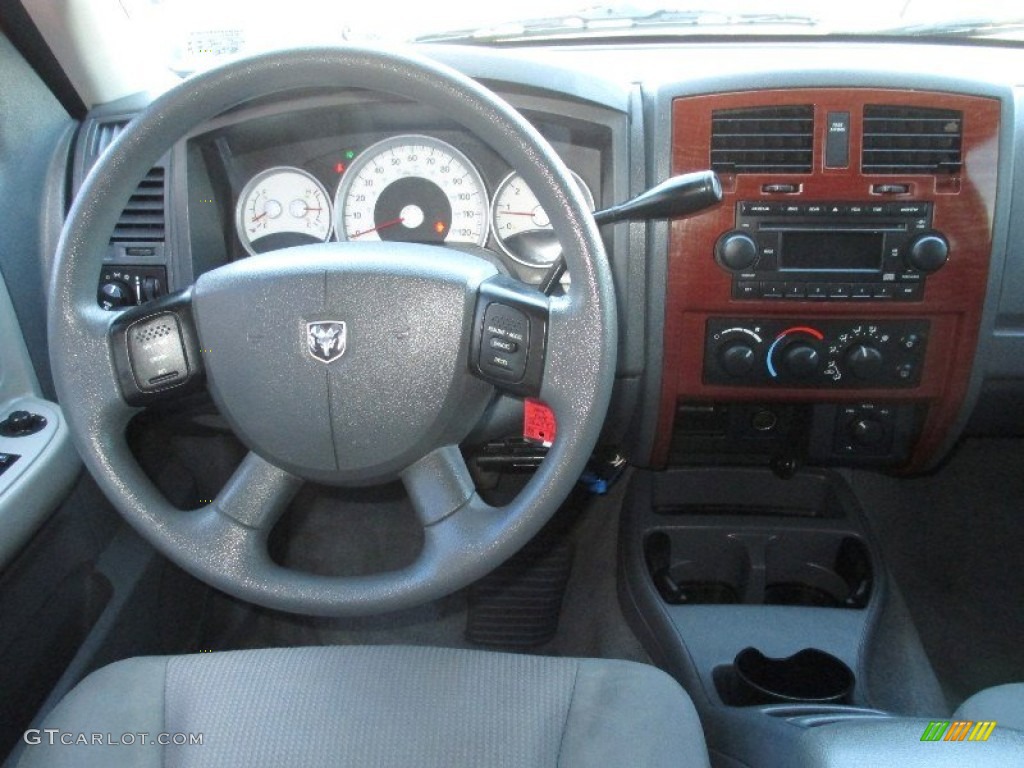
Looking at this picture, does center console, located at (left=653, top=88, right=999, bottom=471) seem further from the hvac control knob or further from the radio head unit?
the hvac control knob

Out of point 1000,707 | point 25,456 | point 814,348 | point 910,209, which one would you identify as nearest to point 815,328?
point 814,348

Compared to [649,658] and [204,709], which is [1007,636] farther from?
[204,709]

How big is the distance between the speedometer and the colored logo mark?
98 centimetres

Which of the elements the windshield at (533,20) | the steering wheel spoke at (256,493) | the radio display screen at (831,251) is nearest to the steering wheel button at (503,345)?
the steering wheel spoke at (256,493)

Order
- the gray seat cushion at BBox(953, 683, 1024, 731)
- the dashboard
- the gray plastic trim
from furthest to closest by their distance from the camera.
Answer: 1. the dashboard
2. the gray plastic trim
3. the gray seat cushion at BBox(953, 683, 1024, 731)

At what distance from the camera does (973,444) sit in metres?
2.09

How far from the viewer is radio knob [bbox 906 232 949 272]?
1581 millimetres

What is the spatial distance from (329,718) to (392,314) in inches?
19.0

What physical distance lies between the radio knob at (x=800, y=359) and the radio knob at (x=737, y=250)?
6.9 inches

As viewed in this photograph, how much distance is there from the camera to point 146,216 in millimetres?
1628

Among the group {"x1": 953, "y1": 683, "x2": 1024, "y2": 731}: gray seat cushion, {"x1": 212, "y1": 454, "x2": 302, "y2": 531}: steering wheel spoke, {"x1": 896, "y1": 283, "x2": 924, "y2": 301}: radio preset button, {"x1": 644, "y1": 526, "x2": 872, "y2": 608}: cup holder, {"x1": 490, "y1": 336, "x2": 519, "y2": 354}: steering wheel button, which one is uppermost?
{"x1": 490, "y1": 336, "x2": 519, "y2": 354}: steering wheel button

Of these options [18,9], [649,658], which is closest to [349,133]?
[18,9]

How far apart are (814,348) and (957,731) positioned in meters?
0.75

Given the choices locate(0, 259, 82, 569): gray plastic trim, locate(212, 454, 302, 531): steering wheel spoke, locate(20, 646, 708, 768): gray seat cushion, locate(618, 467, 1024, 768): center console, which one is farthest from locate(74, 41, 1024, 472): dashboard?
locate(20, 646, 708, 768): gray seat cushion
